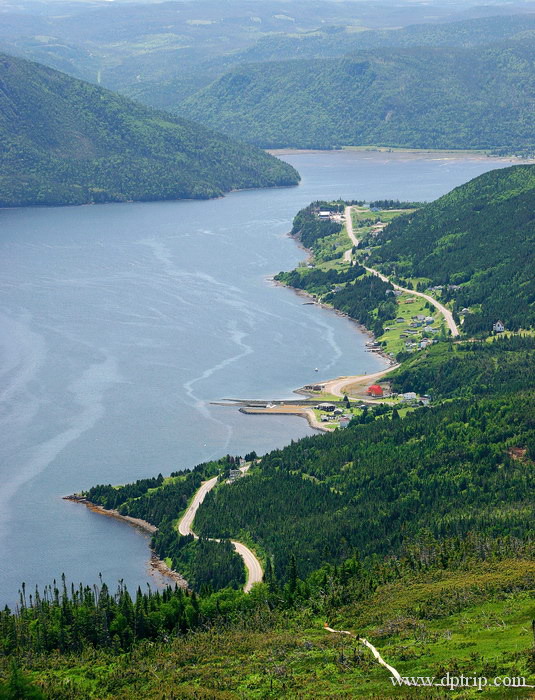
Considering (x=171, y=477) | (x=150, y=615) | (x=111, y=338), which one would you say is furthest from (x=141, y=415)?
(x=150, y=615)

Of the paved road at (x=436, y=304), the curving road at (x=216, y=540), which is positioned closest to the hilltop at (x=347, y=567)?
the curving road at (x=216, y=540)

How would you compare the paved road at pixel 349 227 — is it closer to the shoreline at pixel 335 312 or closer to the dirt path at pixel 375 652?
the shoreline at pixel 335 312

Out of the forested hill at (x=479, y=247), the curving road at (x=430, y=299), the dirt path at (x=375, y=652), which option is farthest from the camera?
the forested hill at (x=479, y=247)

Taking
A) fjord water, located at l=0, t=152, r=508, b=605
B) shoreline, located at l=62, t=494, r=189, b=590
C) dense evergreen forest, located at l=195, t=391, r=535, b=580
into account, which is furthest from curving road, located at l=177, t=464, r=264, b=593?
fjord water, located at l=0, t=152, r=508, b=605

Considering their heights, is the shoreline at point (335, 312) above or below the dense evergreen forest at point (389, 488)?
above

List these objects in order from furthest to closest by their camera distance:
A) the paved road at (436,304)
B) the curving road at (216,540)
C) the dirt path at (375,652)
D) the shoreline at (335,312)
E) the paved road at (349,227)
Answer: the paved road at (349,227)
the paved road at (436,304)
the shoreline at (335,312)
the curving road at (216,540)
the dirt path at (375,652)

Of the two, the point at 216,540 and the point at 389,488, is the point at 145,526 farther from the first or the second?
the point at 389,488
